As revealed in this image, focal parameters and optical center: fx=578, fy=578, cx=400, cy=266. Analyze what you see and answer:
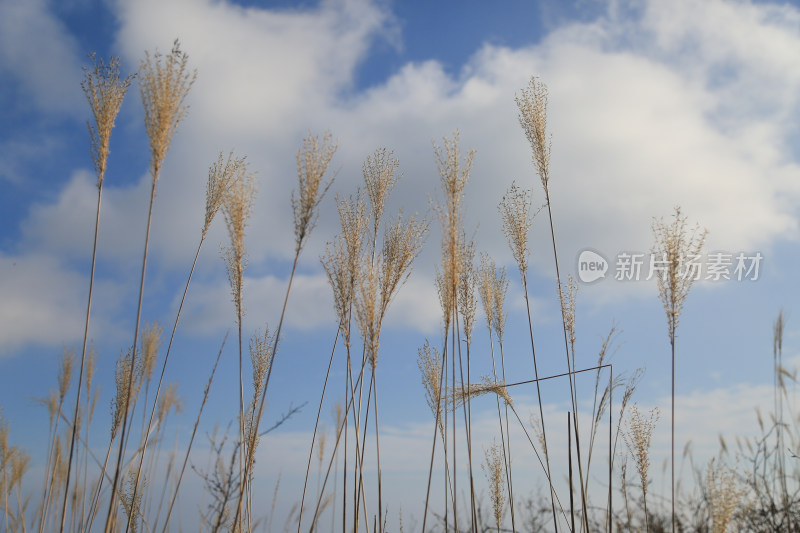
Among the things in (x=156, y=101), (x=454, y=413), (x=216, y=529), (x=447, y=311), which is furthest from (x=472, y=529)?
(x=156, y=101)

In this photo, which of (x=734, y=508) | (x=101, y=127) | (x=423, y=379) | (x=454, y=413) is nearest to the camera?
(x=734, y=508)

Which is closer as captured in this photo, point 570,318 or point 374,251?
point 374,251

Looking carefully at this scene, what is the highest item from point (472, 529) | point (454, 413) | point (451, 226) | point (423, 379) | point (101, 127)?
point (101, 127)

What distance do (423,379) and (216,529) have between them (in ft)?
8.38

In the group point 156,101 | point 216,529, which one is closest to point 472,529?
point 216,529

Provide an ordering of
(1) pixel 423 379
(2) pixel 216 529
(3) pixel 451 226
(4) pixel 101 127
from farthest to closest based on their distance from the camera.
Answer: (1) pixel 423 379 < (3) pixel 451 226 < (4) pixel 101 127 < (2) pixel 216 529

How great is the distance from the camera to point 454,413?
3.74m

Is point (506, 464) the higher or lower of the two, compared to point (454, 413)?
lower

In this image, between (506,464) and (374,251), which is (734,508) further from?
(374,251)

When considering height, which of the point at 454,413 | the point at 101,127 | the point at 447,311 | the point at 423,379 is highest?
the point at 101,127

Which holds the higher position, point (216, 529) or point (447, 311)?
point (447, 311)

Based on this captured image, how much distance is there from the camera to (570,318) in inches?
184

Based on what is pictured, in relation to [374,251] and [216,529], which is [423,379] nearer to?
[374,251]

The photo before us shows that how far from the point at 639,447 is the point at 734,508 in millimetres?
1883
